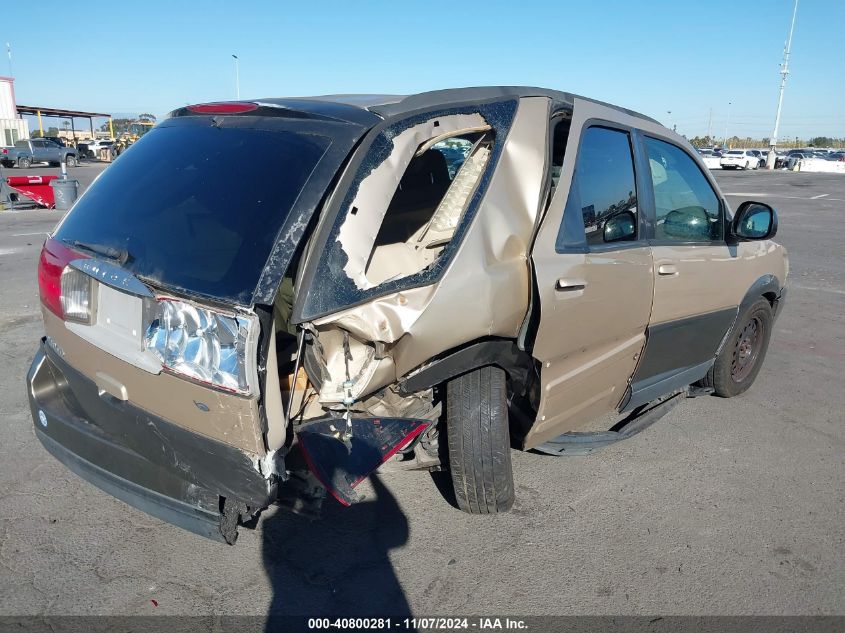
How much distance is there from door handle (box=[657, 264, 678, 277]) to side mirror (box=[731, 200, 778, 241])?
0.73 metres

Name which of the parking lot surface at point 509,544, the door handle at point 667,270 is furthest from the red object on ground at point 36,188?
the door handle at point 667,270

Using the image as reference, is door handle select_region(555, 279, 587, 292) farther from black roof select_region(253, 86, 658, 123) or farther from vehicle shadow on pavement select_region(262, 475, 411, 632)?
vehicle shadow on pavement select_region(262, 475, 411, 632)

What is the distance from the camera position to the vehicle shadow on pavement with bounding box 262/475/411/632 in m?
2.54

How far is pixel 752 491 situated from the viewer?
A: 138 inches

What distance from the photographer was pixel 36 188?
15.1m

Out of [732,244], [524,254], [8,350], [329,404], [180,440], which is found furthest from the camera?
[8,350]

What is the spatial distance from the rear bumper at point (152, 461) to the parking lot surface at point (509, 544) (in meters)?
0.36

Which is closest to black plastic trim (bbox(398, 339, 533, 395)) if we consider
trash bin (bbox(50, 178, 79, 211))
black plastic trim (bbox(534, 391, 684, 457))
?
black plastic trim (bbox(534, 391, 684, 457))

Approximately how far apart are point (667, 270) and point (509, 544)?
1712 millimetres

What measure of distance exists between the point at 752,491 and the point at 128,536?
3177mm

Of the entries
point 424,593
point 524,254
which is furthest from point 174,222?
point 424,593

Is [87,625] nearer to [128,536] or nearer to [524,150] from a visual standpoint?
[128,536]

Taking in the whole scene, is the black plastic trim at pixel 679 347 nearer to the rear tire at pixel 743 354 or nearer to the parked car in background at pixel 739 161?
the rear tire at pixel 743 354

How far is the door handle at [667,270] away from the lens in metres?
3.49
